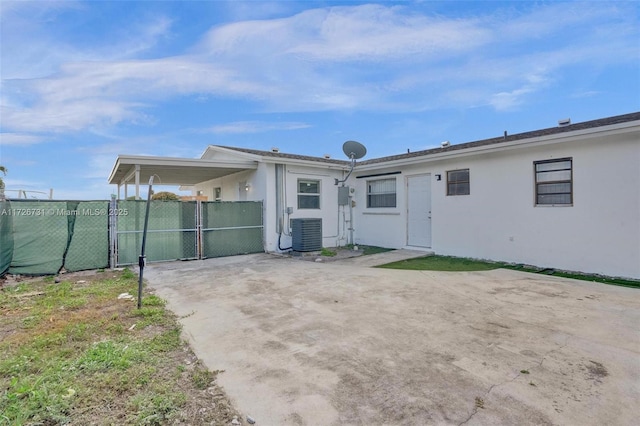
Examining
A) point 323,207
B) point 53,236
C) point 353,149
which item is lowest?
point 53,236

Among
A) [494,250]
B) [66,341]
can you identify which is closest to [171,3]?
[66,341]

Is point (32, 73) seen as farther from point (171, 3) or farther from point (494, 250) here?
point (494, 250)

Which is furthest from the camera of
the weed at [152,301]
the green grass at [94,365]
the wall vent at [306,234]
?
the wall vent at [306,234]

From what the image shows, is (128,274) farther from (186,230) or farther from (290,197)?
(290,197)

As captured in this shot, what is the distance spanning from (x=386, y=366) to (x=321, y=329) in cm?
104

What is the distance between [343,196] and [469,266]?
15.2ft

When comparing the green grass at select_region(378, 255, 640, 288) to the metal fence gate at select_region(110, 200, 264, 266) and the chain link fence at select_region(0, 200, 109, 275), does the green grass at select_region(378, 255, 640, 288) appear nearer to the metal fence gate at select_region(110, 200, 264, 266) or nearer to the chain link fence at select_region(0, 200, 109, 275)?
the metal fence gate at select_region(110, 200, 264, 266)

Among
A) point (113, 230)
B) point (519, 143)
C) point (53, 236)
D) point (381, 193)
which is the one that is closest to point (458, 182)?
point (519, 143)

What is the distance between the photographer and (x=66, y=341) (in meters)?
3.21

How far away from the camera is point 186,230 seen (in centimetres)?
834

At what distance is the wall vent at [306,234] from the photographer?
9.08 metres

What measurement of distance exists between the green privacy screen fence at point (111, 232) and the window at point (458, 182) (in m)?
5.82

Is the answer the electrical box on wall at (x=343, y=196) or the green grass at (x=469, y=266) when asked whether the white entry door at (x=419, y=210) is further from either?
the electrical box on wall at (x=343, y=196)

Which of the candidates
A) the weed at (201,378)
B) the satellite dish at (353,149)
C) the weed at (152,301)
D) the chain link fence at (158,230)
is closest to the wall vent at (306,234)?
the satellite dish at (353,149)
